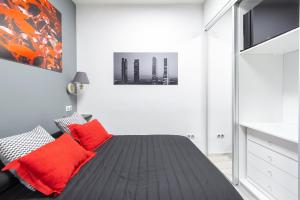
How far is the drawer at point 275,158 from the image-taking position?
→ 1.53 m

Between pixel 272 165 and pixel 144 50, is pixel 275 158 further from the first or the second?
pixel 144 50

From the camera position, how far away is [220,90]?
3.45 m

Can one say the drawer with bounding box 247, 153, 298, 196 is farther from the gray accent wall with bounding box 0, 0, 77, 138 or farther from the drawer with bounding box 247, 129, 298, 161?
the gray accent wall with bounding box 0, 0, 77, 138

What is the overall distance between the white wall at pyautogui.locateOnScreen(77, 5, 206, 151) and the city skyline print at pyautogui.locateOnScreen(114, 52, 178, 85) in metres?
0.10

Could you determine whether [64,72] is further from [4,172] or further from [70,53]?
[4,172]

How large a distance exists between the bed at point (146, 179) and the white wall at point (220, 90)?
1776mm

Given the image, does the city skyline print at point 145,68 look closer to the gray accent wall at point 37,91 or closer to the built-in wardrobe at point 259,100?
the gray accent wall at point 37,91

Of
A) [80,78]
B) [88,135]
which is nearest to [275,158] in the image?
[88,135]

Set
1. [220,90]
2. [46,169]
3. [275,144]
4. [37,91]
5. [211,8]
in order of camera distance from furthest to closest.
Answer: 1. [220,90]
2. [211,8]
3. [37,91]
4. [275,144]
5. [46,169]

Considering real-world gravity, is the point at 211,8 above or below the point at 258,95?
above

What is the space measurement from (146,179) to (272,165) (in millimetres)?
1407

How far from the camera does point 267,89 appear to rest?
87.5 inches

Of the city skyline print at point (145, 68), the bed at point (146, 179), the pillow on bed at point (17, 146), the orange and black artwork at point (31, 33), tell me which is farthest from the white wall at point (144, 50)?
the pillow on bed at point (17, 146)

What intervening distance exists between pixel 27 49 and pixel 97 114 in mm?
1668
